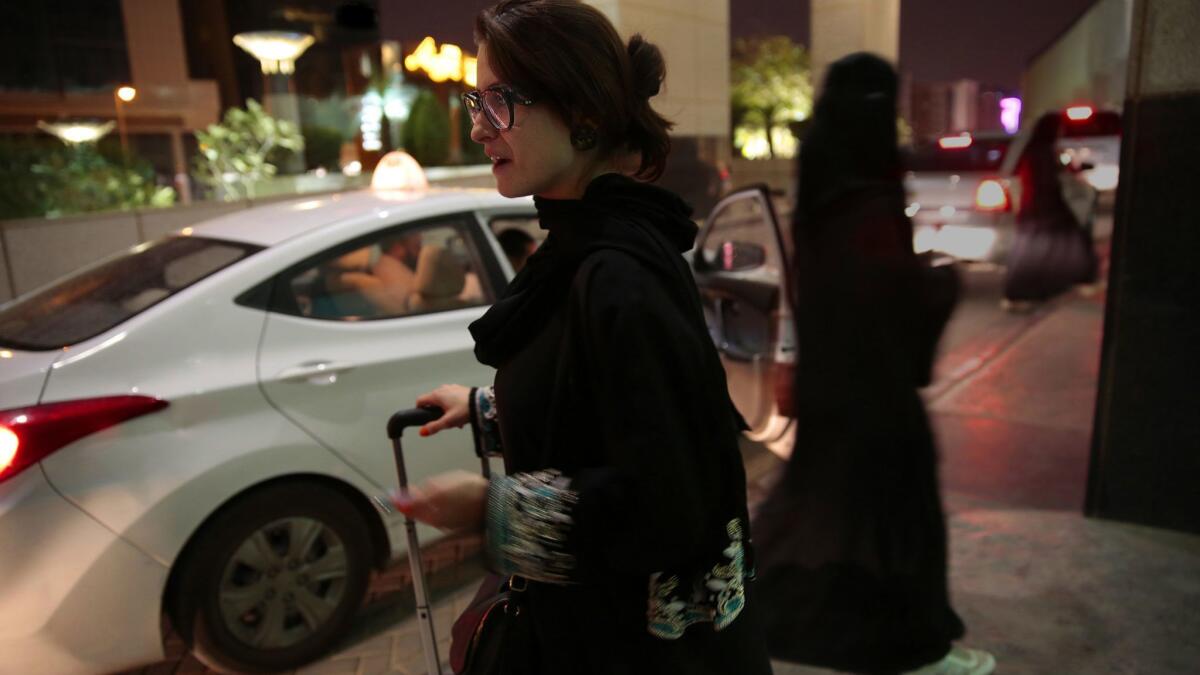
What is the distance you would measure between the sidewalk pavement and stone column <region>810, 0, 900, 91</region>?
30.1 ft

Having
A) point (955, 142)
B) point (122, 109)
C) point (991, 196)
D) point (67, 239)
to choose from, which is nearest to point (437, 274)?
point (67, 239)

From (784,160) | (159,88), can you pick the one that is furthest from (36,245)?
(784,160)

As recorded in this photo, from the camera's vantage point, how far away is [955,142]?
51.1 feet

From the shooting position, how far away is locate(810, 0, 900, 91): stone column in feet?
43.9

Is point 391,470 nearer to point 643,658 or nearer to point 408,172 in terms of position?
point 643,658

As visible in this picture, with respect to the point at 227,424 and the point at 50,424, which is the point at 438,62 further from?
the point at 50,424

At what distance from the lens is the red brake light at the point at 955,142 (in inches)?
606

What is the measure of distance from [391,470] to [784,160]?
3225 centimetres

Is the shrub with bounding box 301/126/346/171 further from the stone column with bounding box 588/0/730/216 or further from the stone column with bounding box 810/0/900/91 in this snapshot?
the stone column with bounding box 810/0/900/91

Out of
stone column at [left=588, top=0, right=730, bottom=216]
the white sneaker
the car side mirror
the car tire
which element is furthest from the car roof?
stone column at [left=588, top=0, right=730, bottom=216]

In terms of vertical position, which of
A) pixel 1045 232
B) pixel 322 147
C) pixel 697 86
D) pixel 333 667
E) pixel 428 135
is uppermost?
pixel 697 86

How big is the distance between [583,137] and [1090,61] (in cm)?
4503

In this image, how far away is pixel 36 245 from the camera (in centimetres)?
784

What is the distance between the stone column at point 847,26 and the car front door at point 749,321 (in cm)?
934
